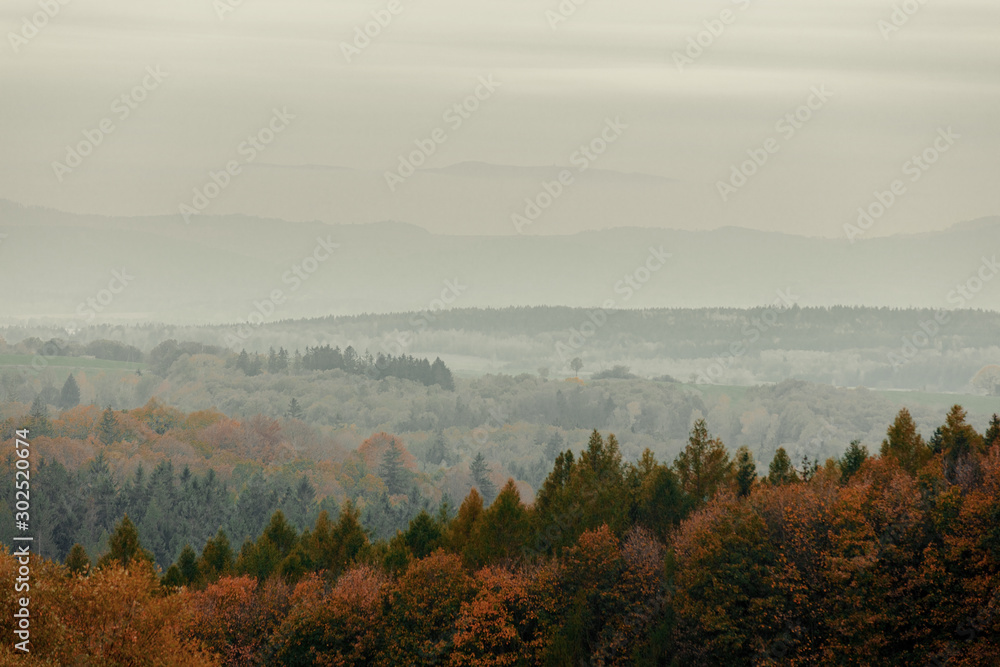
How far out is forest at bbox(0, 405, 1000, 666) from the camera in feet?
182

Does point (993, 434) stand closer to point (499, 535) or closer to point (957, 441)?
point (957, 441)

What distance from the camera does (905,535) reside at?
60188 mm

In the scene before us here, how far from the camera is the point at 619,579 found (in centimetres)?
7512

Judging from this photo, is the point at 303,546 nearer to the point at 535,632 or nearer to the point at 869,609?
the point at 535,632

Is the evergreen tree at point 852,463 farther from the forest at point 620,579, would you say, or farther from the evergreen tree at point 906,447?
the evergreen tree at point 906,447

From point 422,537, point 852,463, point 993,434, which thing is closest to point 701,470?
point 852,463

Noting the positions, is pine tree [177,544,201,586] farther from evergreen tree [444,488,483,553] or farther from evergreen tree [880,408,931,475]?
evergreen tree [880,408,931,475]

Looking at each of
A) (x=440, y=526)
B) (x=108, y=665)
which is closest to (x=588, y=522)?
(x=440, y=526)

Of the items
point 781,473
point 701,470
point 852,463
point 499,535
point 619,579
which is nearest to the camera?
point 619,579

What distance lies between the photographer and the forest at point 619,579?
182 ft

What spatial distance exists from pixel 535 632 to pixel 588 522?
1020cm

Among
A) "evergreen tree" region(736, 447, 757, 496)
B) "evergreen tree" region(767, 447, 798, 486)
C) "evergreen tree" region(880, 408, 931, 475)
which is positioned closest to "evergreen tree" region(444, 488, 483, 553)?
"evergreen tree" region(736, 447, 757, 496)

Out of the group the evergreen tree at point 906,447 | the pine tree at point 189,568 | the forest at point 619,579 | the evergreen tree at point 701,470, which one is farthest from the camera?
the pine tree at point 189,568

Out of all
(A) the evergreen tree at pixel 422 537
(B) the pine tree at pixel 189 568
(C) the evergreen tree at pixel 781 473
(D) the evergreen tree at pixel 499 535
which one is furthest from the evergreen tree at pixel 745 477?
(B) the pine tree at pixel 189 568
